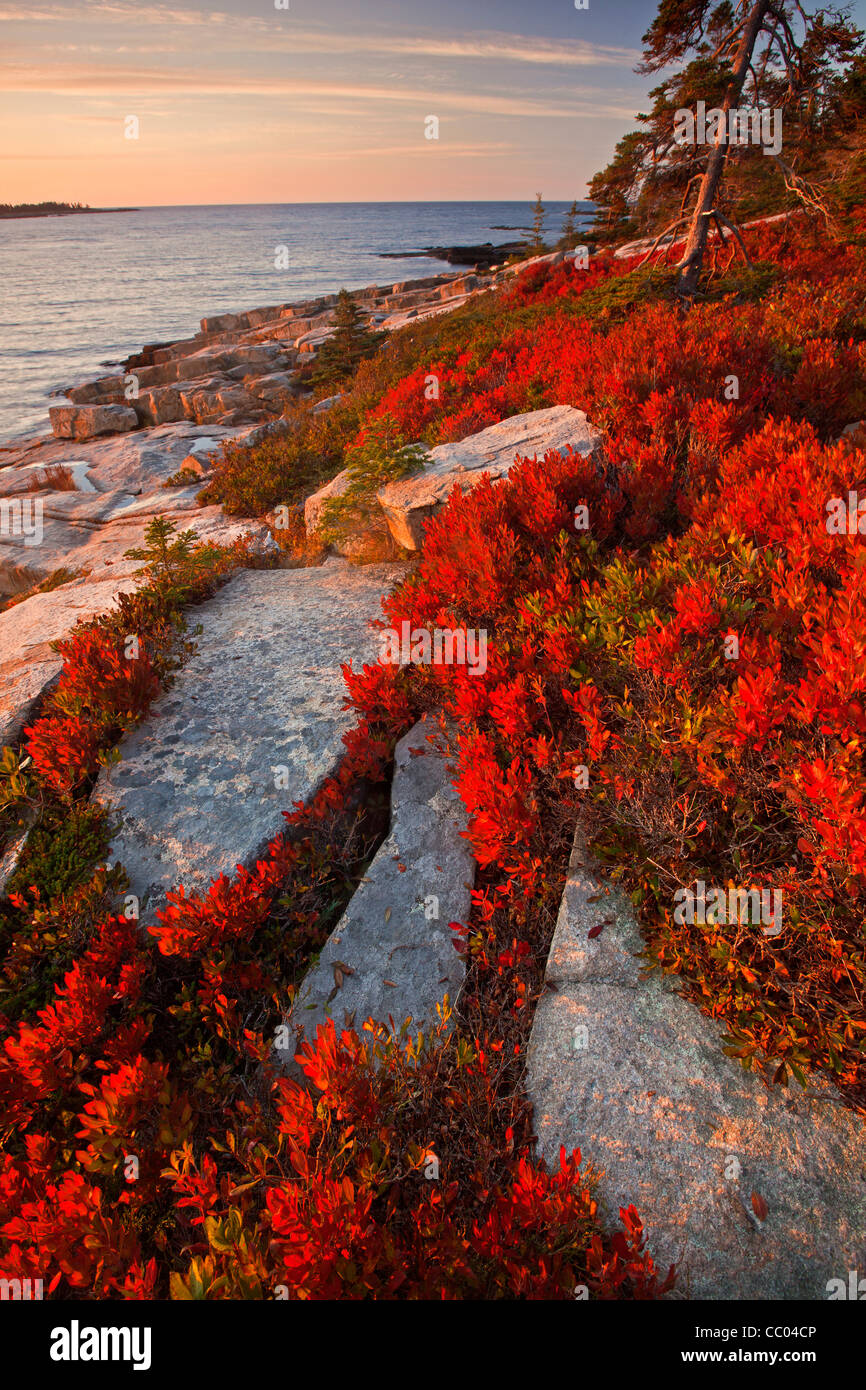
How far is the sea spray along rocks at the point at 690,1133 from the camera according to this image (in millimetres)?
2467

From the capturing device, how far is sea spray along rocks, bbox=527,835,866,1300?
247 centimetres

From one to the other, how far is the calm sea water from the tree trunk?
2541 centimetres

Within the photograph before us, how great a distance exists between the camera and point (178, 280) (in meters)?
72.0

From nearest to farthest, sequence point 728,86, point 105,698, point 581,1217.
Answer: point 581,1217
point 105,698
point 728,86

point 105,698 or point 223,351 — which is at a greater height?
point 223,351

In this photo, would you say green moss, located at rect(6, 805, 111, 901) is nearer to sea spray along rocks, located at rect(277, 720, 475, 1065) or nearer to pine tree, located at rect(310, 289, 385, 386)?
sea spray along rocks, located at rect(277, 720, 475, 1065)

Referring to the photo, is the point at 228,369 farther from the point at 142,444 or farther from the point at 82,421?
the point at 142,444

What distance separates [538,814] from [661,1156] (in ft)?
5.85

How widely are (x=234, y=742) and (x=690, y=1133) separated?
4.07 metres

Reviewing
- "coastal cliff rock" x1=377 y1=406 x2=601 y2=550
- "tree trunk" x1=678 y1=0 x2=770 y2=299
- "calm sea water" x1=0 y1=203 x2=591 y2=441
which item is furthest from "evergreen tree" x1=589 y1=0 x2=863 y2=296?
"calm sea water" x1=0 y1=203 x2=591 y2=441

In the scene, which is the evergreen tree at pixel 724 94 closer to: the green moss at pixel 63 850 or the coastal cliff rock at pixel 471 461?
the coastal cliff rock at pixel 471 461

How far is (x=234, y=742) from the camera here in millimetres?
5199
